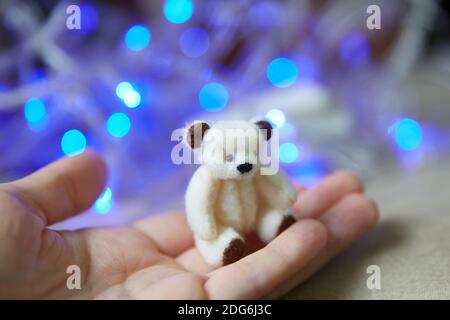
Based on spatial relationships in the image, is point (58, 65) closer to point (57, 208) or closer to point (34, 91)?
point (34, 91)

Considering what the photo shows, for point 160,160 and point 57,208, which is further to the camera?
point 160,160

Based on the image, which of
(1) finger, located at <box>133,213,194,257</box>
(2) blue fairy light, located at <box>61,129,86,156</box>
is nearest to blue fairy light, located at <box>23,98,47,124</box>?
(2) blue fairy light, located at <box>61,129,86,156</box>

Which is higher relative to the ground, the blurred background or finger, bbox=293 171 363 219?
the blurred background

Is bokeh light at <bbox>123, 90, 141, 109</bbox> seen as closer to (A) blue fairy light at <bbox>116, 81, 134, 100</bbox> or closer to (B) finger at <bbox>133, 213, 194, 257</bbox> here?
(A) blue fairy light at <bbox>116, 81, 134, 100</bbox>

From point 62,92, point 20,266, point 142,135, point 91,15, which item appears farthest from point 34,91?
point 20,266

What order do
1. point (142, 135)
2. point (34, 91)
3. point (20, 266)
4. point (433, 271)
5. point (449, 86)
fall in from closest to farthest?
point (20, 266), point (433, 271), point (34, 91), point (142, 135), point (449, 86)
